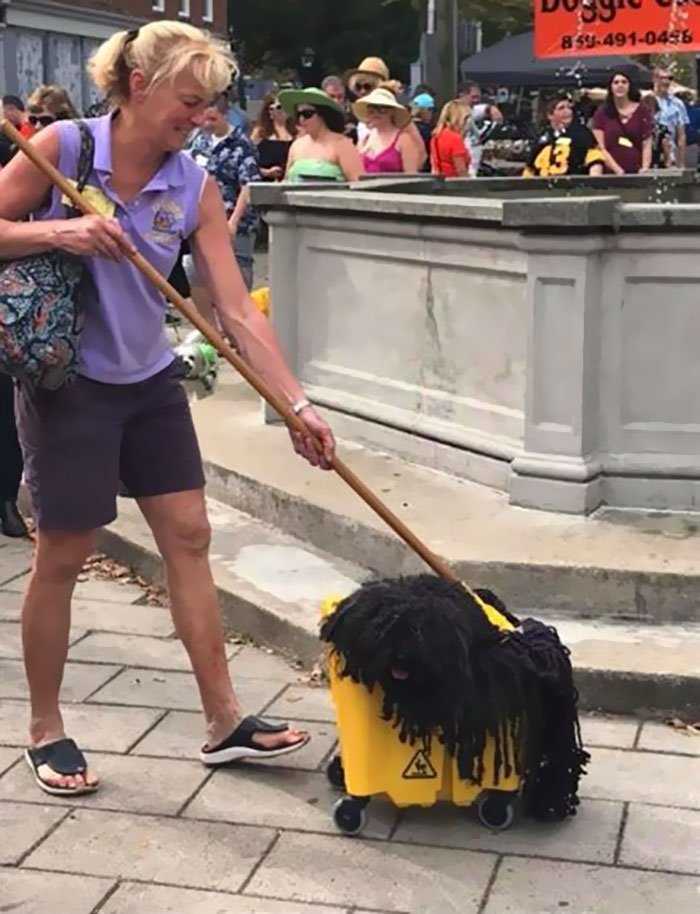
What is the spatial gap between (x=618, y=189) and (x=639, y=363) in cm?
423

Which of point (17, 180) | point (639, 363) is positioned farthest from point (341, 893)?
point (639, 363)

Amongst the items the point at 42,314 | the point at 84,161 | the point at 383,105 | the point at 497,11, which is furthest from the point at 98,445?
the point at 497,11

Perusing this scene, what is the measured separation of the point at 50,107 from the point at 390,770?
247 inches

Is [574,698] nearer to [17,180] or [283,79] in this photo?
[17,180]

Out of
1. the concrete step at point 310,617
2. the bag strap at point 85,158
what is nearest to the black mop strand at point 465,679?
the concrete step at point 310,617

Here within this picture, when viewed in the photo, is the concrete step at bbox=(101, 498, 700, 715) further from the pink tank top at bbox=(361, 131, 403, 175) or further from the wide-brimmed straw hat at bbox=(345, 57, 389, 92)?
the wide-brimmed straw hat at bbox=(345, 57, 389, 92)

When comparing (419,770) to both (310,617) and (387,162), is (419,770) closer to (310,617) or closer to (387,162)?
(310,617)

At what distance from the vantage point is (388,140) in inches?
427

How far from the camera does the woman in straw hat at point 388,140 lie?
1066cm

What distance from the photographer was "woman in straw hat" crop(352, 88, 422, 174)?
35.0 ft

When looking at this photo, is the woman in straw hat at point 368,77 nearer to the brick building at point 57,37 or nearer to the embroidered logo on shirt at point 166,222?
the embroidered logo on shirt at point 166,222

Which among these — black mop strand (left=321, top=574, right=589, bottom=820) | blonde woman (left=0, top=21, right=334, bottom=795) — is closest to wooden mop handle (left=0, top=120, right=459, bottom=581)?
blonde woman (left=0, top=21, right=334, bottom=795)

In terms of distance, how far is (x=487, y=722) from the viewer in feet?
11.6

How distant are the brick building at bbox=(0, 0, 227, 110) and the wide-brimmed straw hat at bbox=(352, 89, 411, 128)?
22231 mm
